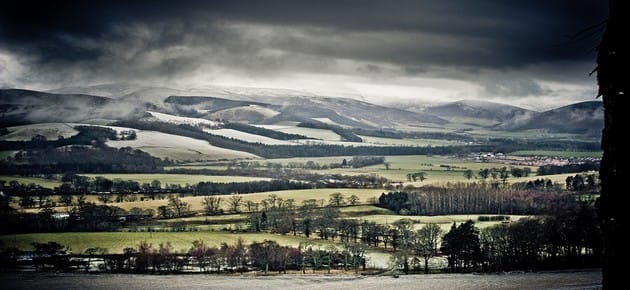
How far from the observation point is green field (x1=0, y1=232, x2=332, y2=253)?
6625cm

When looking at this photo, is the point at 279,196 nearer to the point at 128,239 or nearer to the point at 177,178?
the point at 177,178

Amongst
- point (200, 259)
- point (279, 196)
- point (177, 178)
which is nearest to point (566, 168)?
point (279, 196)

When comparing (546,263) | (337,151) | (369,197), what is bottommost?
(546,263)

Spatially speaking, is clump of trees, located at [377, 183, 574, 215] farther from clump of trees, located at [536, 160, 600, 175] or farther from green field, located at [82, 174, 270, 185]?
green field, located at [82, 174, 270, 185]

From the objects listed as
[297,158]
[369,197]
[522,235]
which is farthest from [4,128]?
[522,235]

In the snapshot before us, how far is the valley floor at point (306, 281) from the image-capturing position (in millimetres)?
48875

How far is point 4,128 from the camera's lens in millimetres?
172750

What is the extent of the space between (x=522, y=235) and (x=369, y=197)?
33.9 meters

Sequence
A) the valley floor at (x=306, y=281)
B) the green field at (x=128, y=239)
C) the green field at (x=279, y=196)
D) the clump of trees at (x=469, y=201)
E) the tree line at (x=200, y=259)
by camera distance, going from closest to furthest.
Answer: the valley floor at (x=306, y=281) → the tree line at (x=200, y=259) → the green field at (x=128, y=239) → the clump of trees at (x=469, y=201) → the green field at (x=279, y=196)

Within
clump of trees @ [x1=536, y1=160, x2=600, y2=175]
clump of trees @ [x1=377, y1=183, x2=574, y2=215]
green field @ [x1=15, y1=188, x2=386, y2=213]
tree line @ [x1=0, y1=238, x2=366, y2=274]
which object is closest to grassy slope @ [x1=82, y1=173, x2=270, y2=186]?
green field @ [x1=15, y1=188, x2=386, y2=213]

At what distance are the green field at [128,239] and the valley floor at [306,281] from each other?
9130mm

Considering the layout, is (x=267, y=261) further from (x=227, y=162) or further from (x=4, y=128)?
(x=4, y=128)

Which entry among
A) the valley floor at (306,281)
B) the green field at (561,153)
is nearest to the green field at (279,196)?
the valley floor at (306,281)

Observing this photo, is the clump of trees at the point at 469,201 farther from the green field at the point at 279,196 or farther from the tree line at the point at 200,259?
the tree line at the point at 200,259
